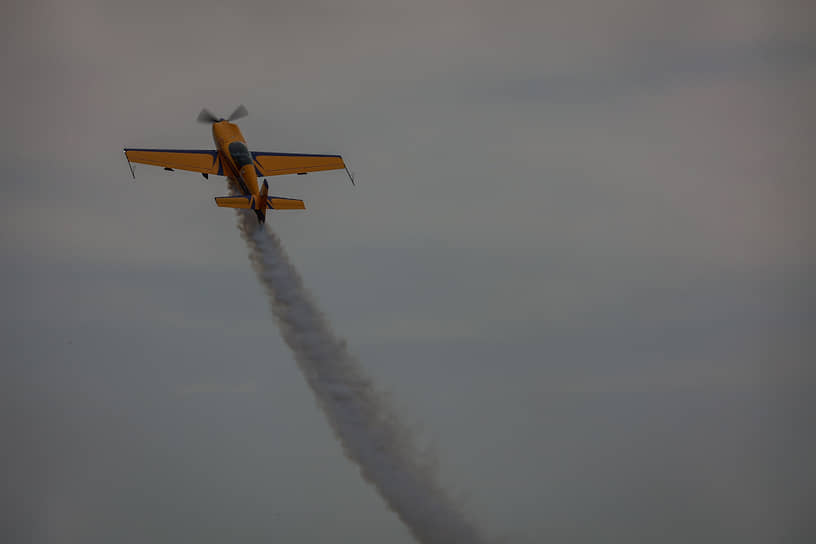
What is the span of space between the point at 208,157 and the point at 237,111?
3.59m

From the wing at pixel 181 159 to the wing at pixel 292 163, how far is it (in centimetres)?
232

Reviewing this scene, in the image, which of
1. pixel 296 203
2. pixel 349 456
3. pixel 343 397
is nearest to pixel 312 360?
pixel 343 397

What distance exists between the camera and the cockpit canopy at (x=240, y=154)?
4403 cm

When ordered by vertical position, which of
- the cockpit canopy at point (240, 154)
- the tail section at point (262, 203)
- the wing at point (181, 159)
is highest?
the wing at point (181, 159)

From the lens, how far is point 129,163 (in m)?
45.4

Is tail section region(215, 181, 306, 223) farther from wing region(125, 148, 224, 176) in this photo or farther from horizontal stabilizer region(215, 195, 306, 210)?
wing region(125, 148, 224, 176)

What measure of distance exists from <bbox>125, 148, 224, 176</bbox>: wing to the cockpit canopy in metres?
1.77

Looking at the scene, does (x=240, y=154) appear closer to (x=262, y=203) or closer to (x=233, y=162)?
(x=233, y=162)

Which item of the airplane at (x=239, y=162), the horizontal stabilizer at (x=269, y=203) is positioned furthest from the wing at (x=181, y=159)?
the horizontal stabilizer at (x=269, y=203)

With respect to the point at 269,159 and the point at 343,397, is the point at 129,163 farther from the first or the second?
the point at 343,397

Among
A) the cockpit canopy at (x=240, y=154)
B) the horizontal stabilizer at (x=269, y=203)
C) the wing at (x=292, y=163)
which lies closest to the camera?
the horizontal stabilizer at (x=269, y=203)

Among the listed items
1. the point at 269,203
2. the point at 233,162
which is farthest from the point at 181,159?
the point at 269,203

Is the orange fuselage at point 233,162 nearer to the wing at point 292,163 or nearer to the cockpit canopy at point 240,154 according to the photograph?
the cockpit canopy at point 240,154

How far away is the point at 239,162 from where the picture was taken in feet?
145
